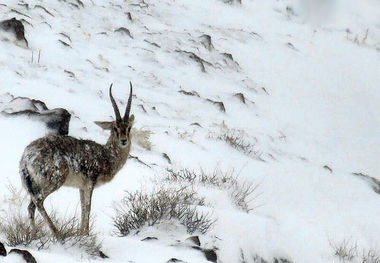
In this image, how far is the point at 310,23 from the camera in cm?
1872

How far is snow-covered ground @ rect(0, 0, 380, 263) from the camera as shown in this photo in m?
6.43

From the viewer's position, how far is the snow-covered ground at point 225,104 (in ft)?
21.1

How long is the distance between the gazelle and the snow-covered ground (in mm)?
495

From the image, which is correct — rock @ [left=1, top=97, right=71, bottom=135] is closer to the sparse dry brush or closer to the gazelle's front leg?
the gazelle's front leg

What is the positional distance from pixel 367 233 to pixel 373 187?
206 centimetres

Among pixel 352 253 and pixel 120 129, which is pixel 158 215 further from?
pixel 352 253

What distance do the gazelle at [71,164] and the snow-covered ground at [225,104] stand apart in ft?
1.62

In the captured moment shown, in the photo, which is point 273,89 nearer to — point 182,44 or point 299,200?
point 182,44

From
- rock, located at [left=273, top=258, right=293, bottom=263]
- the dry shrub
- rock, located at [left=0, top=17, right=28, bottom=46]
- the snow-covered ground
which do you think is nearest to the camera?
rock, located at [left=273, top=258, right=293, bottom=263]

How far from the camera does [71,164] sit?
17.4ft

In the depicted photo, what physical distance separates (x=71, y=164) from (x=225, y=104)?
6.60 m

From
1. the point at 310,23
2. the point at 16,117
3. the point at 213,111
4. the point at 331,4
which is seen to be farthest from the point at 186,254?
the point at 331,4

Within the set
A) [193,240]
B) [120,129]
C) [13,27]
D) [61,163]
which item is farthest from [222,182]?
[13,27]

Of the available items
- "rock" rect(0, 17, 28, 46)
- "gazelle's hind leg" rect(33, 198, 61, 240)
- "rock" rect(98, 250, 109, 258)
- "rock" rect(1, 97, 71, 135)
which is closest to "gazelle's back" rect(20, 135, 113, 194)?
"gazelle's hind leg" rect(33, 198, 61, 240)
